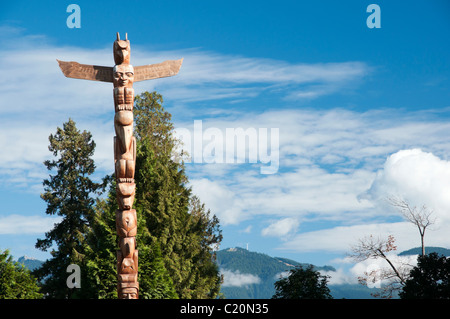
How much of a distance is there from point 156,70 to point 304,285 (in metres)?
13.3

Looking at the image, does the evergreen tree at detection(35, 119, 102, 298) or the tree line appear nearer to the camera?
the tree line

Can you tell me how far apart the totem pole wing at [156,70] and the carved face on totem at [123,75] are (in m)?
0.36

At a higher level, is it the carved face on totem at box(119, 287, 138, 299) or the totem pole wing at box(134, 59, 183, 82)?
the totem pole wing at box(134, 59, 183, 82)

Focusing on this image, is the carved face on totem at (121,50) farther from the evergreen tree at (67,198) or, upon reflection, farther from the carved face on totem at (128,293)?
the evergreen tree at (67,198)

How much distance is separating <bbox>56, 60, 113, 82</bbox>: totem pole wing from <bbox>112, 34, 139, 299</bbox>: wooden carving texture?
12.3 inches

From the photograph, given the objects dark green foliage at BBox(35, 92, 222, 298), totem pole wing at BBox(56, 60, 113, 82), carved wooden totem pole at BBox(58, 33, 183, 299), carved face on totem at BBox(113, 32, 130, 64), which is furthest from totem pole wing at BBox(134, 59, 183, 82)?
dark green foliage at BBox(35, 92, 222, 298)

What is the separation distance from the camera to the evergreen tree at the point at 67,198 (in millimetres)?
41531

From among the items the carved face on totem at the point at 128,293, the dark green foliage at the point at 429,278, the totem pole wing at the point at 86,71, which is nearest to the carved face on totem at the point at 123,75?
Answer: the totem pole wing at the point at 86,71

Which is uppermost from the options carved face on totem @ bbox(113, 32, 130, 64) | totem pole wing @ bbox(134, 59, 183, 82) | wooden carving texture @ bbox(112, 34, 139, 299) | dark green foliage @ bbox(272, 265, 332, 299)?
carved face on totem @ bbox(113, 32, 130, 64)

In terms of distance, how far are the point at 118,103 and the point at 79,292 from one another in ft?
50.8

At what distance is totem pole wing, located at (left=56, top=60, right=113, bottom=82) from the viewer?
19.0 meters

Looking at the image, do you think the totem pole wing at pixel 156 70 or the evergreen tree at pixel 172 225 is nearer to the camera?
the totem pole wing at pixel 156 70

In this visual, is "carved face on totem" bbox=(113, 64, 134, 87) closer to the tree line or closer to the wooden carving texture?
the wooden carving texture

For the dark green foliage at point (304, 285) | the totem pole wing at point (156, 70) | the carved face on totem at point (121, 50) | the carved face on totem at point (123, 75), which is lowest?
the dark green foliage at point (304, 285)
